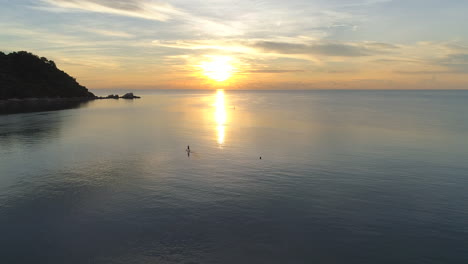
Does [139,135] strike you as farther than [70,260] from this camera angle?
Yes

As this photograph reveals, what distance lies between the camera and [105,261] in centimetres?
2614

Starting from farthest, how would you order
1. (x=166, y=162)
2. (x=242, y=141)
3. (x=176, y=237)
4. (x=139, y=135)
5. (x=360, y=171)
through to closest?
(x=139, y=135) < (x=242, y=141) < (x=166, y=162) < (x=360, y=171) < (x=176, y=237)

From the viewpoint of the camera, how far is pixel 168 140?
8888 cm

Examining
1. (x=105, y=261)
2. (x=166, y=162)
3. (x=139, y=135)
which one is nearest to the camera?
(x=105, y=261)

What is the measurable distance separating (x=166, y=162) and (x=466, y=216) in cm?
5121

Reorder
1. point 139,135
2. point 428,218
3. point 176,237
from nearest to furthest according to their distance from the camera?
point 176,237, point 428,218, point 139,135

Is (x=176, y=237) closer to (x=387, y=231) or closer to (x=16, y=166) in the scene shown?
(x=387, y=231)

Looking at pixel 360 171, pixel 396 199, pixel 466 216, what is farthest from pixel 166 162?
pixel 466 216

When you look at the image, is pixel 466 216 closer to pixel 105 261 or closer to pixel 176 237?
pixel 176 237

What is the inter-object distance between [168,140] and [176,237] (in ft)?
200

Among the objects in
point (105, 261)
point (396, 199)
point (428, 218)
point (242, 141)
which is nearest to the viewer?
point (105, 261)

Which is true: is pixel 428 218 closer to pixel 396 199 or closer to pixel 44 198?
pixel 396 199

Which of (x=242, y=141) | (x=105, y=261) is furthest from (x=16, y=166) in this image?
(x=242, y=141)

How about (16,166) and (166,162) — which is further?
(166,162)
